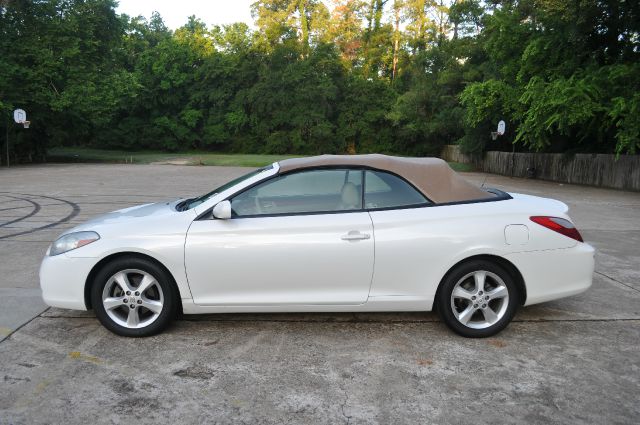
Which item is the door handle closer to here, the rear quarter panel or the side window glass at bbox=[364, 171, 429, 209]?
the rear quarter panel

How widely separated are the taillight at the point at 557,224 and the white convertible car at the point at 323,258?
1 centimetres

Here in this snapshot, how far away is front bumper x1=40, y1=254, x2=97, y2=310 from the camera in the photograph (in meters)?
3.88

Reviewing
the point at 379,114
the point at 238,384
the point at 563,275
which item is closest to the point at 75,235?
the point at 238,384

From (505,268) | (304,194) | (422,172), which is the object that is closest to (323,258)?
(304,194)

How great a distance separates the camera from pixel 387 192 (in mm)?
4066

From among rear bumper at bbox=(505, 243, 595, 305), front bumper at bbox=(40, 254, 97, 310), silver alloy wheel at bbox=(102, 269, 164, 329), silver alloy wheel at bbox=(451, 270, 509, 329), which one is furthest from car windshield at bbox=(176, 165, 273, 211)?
rear bumper at bbox=(505, 243, 595, 305)

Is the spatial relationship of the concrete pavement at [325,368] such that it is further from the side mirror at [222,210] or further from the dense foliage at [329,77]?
the dense foliage at [329,77]

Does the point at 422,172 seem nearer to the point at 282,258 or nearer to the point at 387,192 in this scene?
the point at 387,192

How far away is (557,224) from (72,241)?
3998 mm

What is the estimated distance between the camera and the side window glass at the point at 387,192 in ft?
13.2

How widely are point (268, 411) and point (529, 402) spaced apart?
1.61 metres

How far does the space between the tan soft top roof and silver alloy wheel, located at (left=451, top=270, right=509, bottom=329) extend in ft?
2.23

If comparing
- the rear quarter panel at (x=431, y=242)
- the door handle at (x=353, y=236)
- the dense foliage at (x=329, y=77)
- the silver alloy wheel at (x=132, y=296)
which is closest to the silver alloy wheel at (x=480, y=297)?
the rear quarter panel at (x=431, y=242)

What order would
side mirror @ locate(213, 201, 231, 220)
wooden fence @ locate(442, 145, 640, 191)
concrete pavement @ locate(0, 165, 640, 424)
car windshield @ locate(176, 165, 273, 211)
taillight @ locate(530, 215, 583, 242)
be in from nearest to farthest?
1. concrete pavement @ locate(0, 165, 640, 424)
2. side mirror @ locate(213, 201, 231, 220)
3. taillight @ locate(530, 215, 583, 242)
4. car windshield @ locate(176, 165, 273, 211)
5. wooden fence @ locate(442, 145, 640, 191)
